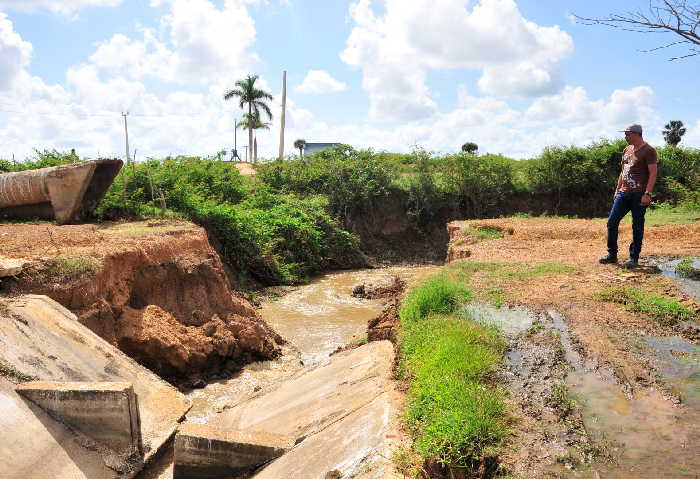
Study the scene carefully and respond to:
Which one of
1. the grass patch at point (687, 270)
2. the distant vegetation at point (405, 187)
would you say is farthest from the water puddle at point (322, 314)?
the grass patch at point (687, 270)

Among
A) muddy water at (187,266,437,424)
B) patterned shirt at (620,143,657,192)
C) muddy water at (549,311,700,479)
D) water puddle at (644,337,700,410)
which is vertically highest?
patterned shirt at (620,143,657,192)

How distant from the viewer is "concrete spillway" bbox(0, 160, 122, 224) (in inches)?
440

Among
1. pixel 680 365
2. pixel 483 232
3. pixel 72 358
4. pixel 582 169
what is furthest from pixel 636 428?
pixel 582 169

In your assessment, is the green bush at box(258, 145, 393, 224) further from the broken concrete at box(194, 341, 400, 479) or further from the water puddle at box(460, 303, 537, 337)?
the water puddle at box(460, 303, 537, 337)

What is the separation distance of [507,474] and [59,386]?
438 cm

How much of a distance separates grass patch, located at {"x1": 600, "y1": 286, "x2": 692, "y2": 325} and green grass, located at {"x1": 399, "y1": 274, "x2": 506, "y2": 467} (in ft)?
5.64

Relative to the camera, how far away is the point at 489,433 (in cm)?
360

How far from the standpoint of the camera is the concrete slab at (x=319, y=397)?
5.21 metres

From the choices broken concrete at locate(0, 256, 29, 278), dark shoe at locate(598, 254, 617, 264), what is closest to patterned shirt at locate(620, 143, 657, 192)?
dark shoe at locate(598, 254, 617, 264)

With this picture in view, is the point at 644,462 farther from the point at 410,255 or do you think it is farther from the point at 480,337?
the point at 410,255

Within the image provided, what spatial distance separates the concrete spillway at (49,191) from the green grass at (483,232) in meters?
8.68

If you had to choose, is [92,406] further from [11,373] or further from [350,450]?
[350,450]

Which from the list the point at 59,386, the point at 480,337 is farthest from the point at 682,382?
the point at 59,386

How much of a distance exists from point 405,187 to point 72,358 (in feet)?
56.9
